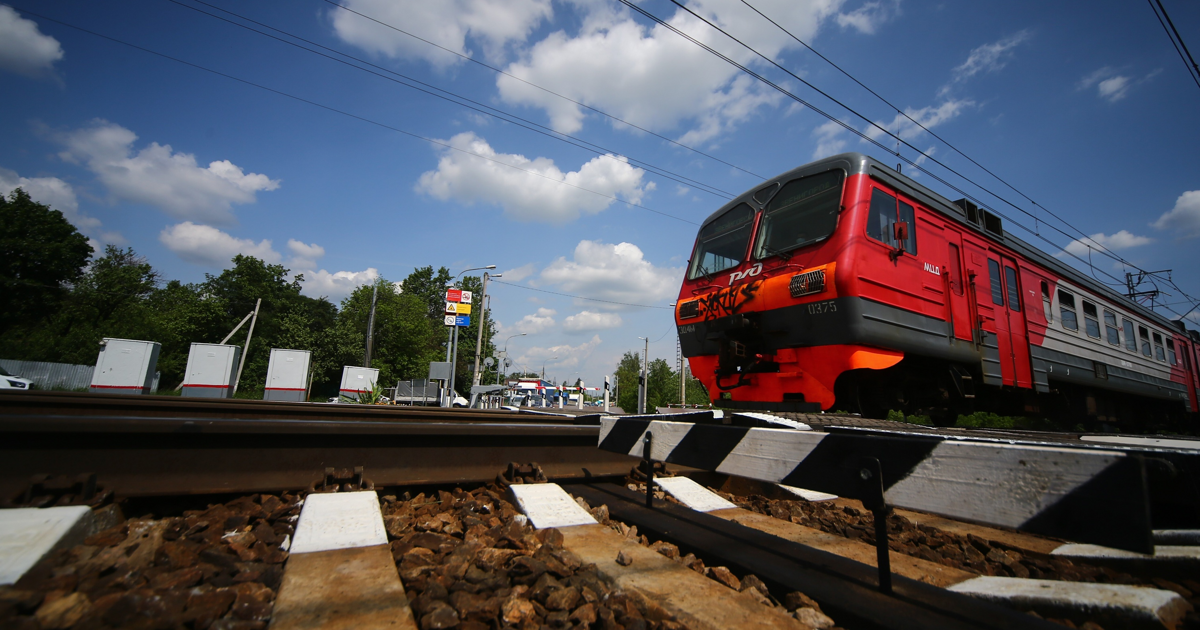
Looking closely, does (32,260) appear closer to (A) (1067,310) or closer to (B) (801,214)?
(B) (801,214)

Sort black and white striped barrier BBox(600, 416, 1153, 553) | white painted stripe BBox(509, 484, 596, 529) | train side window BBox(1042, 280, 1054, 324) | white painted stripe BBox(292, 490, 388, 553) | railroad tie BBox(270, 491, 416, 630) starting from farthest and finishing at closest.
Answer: train side window BBox(1042, 280, 1054, 324), white painted stripe BBox(509, 484, 596, 529), white painted stripe BBox(292, 490, 388, 553), railroad tie BBox(270, 491, 416, 630), black and white striped barrier BBox(600, 416, 1153, 553)

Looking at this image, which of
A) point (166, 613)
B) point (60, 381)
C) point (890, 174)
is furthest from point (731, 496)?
point (60, 381)

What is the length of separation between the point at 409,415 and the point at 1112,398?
1349 centimetres

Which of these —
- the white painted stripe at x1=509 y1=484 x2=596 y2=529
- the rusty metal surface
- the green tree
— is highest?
the green tree

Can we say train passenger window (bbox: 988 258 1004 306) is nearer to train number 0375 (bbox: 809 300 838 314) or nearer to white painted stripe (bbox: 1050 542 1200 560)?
train number 0375 (bbox: 809 300 838 314)

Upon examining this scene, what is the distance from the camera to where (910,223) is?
5469mm

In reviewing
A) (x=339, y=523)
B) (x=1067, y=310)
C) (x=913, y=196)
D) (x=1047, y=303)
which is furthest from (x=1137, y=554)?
(x=1067, y=310)

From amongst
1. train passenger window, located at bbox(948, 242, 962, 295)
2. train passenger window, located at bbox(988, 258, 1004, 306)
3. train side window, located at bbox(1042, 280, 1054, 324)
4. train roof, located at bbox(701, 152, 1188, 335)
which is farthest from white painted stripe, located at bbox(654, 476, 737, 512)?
train side window, located at bbox(1042, 280, 1054, 324)

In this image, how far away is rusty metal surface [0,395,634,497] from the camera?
199 centimetres

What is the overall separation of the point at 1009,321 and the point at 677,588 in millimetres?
7295

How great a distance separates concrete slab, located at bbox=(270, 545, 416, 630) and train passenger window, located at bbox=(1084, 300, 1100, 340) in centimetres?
1149

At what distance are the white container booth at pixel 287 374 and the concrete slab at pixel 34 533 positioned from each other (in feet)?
83.4

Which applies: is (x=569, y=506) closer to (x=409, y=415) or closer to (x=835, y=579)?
(x=835, y=579)

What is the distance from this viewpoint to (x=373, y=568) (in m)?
1.50
